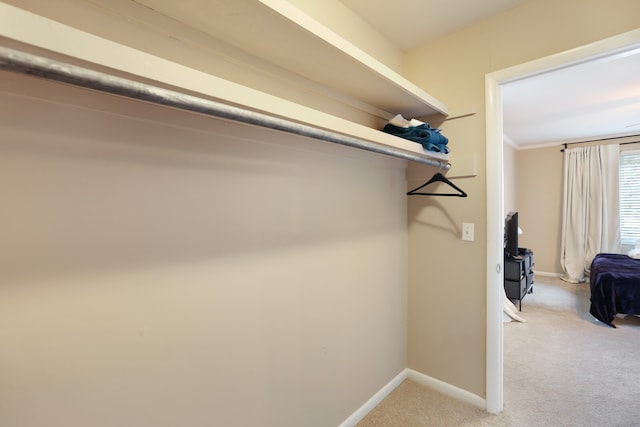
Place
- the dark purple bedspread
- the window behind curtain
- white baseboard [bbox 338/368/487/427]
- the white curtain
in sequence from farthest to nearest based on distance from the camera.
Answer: the white curtain, the window behind curtain, the dark purple bedspread, white baseboard [bbox 338/368/487/427]

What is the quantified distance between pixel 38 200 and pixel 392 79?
1.39 metres

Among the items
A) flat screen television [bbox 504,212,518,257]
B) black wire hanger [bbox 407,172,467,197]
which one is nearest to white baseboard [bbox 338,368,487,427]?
black wire hanger [bbox 407,172,467,197]

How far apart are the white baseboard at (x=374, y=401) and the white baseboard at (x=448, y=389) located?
77 millimetres

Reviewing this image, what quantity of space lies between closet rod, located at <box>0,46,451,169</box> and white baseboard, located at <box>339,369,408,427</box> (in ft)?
5.26

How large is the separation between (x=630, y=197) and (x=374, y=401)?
5.55 meters

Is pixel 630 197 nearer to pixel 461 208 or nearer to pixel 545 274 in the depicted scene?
pixel 545 274

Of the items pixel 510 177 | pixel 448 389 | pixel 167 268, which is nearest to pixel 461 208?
pixel 448 389

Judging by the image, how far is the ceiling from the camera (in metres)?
1.65

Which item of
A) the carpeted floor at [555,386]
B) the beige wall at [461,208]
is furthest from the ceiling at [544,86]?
the carpeted floor at [555,386]

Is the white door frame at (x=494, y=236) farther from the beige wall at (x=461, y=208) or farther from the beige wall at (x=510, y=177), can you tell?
the beige wall at (x=510, y=177)

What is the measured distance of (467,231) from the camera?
1864 millimetres

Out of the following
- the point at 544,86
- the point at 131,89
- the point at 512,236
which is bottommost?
the point at 512,236

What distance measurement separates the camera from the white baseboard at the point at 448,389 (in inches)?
72.5

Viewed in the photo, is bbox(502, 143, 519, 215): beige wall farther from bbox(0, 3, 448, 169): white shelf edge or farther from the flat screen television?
bbox(0, 3, 448, 169): white shelf edge
